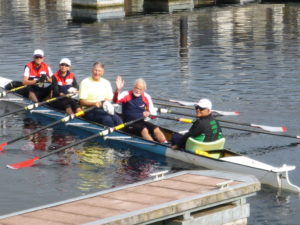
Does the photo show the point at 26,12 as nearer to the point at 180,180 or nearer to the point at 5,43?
the point at 5,43

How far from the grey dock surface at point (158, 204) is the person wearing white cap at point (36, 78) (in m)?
12.5

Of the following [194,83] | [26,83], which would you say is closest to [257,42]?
[194,83]

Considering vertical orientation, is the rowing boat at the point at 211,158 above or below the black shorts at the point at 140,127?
below

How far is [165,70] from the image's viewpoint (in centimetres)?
3506

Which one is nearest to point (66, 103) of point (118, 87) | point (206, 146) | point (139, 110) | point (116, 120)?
point (116, 120)

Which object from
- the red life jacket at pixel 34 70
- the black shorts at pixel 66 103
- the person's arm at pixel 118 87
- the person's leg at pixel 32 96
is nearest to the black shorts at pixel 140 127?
the person's arm at pixel 118 87

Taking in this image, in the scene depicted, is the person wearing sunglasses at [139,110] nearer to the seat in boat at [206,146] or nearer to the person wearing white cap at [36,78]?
the seat in boat at [206,146]

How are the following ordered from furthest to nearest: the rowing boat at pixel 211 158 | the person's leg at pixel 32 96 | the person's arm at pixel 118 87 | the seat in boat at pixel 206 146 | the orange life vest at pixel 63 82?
the person's leg at pixel 32 96
the orange life vest at pixel 63 82
the person's arm at pixel 118 87
the seat in boat at pixel 206 146
the rowing boat at pixel 211 158

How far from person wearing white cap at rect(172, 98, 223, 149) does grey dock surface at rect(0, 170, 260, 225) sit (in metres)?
4.48

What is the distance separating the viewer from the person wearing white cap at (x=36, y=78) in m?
27.5

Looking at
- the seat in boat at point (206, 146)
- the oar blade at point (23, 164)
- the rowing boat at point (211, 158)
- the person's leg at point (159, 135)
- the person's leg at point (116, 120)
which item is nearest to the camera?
the rowing boat at point (211, 158)

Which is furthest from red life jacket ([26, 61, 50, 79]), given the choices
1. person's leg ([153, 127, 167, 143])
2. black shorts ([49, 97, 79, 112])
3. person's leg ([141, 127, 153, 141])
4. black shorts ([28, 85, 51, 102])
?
person's leg ([153, 127, 167, 143])

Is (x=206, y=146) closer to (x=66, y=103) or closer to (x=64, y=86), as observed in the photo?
(x=66, y=103)

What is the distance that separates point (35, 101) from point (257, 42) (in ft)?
58.3
